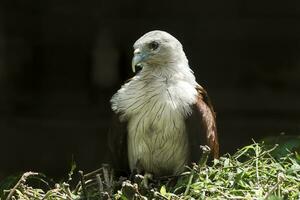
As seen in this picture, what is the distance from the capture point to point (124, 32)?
5234mm

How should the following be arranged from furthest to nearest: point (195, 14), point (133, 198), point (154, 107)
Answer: point (195, 14), point (154, 107), point (133, 198)

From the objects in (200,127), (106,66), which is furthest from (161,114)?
(106,66)

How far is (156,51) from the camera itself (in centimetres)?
328

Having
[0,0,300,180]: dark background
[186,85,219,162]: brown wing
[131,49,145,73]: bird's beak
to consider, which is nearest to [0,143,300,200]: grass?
[186,85,219,162]: brown wing

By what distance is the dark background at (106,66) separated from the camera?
5215 mm

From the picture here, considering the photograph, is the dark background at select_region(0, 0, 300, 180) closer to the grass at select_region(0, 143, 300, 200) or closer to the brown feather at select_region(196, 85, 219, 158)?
the brown feather at select_region(196, 85, 219, 158)

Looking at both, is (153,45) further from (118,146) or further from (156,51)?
(118,146)

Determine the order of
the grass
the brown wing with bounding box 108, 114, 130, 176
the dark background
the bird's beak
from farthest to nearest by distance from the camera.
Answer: the dark background → the brown wing with bounding box 108, 114, 130, 176 → the bird's beak → the grass

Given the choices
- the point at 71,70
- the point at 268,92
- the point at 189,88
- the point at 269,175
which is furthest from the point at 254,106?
the point at 269,175

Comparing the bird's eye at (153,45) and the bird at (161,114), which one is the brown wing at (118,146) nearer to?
the bird at (161,114)

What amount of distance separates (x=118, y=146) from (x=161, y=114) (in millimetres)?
222

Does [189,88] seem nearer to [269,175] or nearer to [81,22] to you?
[269,175]

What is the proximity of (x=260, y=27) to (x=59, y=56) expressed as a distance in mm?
1010

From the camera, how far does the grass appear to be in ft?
9.34
